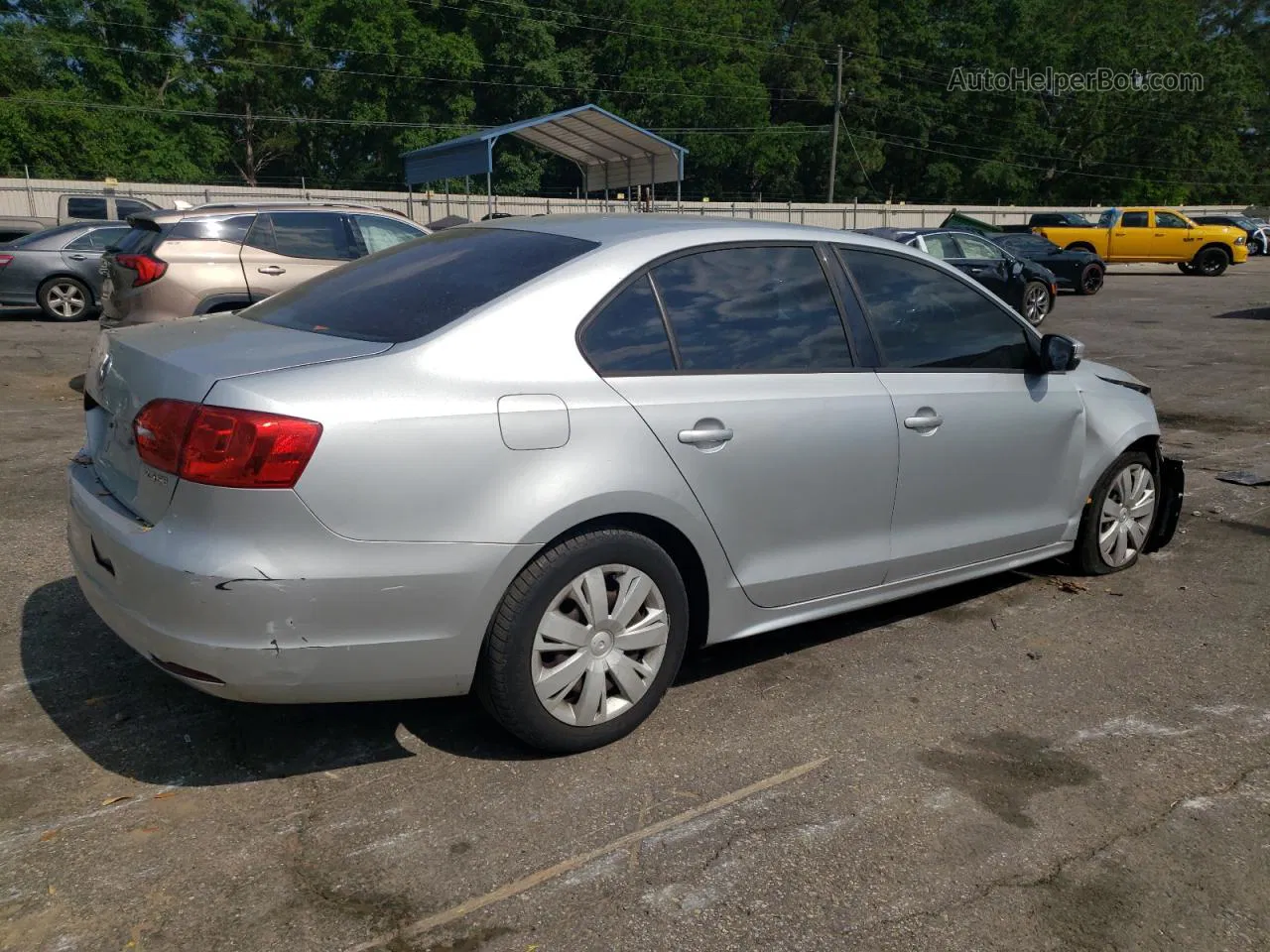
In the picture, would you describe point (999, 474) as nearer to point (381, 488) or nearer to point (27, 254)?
point (381, 488)

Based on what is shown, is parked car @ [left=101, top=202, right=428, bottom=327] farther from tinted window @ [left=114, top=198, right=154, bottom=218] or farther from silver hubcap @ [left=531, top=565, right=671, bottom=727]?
tinted window @ [left=114, top=198, right=154, bottom=218]

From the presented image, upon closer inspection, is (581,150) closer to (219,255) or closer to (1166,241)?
(1166,241)

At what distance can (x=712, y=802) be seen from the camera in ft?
10.2

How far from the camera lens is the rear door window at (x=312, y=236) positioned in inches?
354

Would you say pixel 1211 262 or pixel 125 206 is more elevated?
pixel 125 206

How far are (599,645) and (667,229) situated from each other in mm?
1447

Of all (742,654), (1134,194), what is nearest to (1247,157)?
(1134,194)

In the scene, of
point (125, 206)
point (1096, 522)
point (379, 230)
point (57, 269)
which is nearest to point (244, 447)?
point (1096, 522)

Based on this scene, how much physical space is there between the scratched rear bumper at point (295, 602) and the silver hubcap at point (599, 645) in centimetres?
22

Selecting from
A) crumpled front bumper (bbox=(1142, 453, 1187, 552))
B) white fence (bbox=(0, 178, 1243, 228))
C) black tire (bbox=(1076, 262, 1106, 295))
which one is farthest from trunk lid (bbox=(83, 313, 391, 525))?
black tire (bbox=(1076, 262, 1106, 295))

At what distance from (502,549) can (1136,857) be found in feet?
6.28

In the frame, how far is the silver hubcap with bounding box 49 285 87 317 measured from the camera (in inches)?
603

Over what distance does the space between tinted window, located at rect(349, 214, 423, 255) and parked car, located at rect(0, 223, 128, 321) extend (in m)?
7.43

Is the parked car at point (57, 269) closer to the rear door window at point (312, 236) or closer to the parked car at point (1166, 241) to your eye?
the rear door window at point (312, 236)
